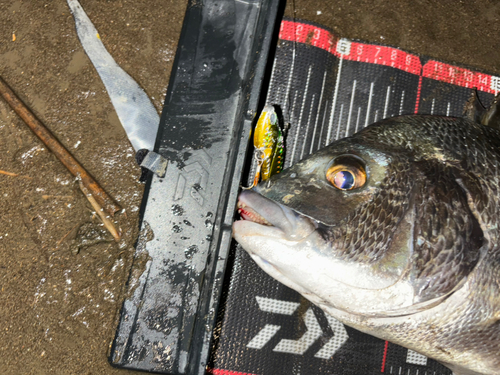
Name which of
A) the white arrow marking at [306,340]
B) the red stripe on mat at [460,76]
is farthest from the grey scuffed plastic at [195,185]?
the red stripe on mat at [460,76]

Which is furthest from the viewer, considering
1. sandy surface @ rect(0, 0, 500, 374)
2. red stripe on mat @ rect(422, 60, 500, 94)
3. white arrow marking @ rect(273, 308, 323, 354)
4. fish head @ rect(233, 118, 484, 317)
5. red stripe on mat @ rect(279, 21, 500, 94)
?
red stripe on mat @ rect(422, 60, 500, 94)

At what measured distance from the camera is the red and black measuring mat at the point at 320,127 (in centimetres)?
207

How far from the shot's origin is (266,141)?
5.77 feet

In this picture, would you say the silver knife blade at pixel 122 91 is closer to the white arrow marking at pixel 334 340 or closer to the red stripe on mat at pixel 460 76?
the white arrow marking at pixel 334 340

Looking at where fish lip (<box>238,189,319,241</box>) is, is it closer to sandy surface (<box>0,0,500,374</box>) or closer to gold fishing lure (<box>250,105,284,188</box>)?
gold fishing lure (<box>250,105,284,188</box>)

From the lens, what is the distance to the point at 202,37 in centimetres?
193

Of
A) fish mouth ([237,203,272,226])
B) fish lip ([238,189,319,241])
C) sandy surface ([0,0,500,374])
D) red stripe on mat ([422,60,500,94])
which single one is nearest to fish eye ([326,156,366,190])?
fish lip ([238,189,319,241])

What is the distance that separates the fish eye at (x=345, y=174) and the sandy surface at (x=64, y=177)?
1.22 meters

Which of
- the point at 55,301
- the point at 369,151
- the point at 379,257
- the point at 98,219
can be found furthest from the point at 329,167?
the point at 55,301

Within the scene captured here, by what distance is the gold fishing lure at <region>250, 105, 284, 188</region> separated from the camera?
175cm

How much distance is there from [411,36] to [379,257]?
1854 mm

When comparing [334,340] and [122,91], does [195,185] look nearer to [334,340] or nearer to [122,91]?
[122,91]

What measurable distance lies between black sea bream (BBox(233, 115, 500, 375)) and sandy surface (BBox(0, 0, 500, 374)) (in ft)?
3.41

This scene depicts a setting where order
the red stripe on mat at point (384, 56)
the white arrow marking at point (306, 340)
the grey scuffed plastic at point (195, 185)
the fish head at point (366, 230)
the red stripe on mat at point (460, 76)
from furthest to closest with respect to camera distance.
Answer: the red stripe on mat at point (460, 76) → the red stripe on mat at point (384, 56) → the white arrow marking at point (306, 340) → the grey scuffed plastic at point (195, 185) → the fish head at point (366, 230)
